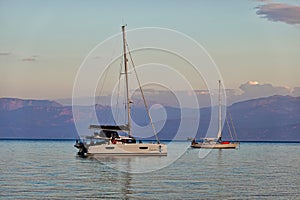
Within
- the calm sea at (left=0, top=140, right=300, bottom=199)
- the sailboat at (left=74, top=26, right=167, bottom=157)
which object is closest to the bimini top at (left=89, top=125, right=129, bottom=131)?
the sailboat at (left=74, top=26, right=167, bottom=157)

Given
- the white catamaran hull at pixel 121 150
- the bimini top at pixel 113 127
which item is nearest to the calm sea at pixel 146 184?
the white catamaran hull at pixel 121 150

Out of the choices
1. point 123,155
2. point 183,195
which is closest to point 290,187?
point 183,195

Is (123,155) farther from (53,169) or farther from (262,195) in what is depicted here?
(262,195)

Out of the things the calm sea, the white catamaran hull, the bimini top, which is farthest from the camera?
the bimini top

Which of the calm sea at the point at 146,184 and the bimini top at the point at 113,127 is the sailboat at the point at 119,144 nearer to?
the bimini top at the point at 113,127

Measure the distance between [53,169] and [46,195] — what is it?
2576 cm

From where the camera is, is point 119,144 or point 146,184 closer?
point 146,184

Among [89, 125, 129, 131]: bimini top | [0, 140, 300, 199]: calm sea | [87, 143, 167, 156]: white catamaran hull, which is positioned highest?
[89, 125, 129, 131]: bimini top

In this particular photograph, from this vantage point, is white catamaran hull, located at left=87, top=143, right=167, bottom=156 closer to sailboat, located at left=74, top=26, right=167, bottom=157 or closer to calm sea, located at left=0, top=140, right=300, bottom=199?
sailboat, located at left=74, top=26, right=167, bottom=157

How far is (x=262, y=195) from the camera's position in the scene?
47.2 metres

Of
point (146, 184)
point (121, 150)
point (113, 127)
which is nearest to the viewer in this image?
point (146, 184)

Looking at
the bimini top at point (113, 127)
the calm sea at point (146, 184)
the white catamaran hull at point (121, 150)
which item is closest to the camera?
the calm sea at point (146, 184)

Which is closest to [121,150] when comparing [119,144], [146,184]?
[119,144]

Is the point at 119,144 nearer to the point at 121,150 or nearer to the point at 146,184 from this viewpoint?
the point at 121,150
